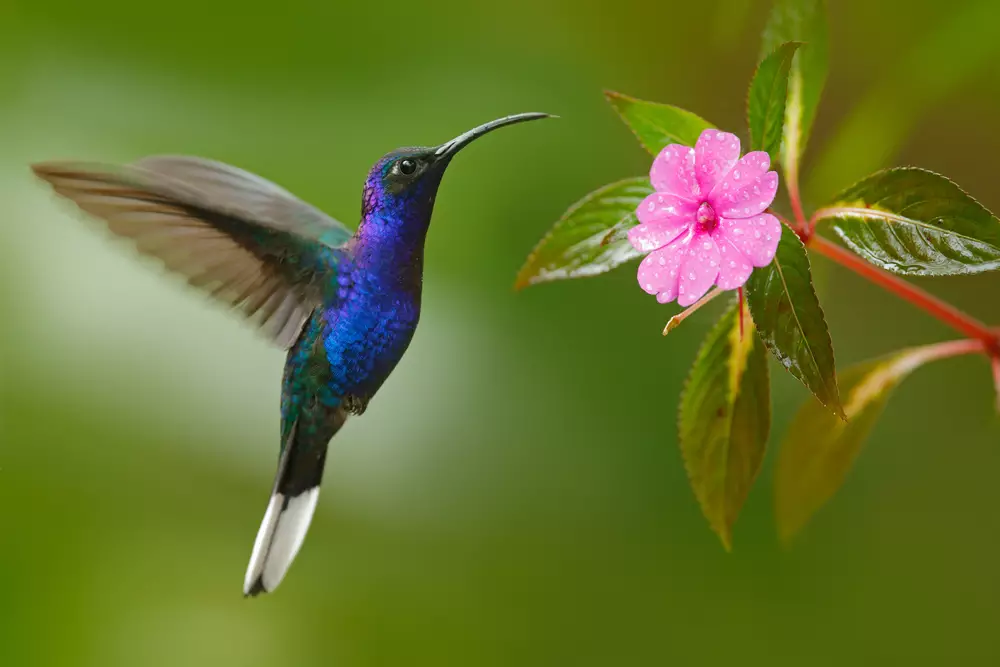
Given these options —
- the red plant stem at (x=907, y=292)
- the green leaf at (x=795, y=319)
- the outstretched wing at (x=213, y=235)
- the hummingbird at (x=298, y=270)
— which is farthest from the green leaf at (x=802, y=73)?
the outstretched wing at (x=213, y=235)

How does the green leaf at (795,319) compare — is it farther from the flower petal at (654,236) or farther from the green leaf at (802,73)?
the green leaf at (802,73)

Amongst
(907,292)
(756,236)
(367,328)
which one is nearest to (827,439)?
(907,292)

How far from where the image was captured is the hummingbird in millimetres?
587

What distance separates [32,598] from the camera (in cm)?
145

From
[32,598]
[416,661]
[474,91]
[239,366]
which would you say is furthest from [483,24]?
[32,598]

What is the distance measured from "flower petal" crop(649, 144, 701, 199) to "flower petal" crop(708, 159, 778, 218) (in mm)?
18

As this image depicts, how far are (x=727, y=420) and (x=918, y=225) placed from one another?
0.79 feet

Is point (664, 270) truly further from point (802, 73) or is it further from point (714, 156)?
point (802, 73)

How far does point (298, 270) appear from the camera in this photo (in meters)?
0.66

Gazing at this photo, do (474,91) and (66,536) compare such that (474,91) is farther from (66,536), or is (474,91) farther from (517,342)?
(66,536)

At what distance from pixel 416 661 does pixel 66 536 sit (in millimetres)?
654

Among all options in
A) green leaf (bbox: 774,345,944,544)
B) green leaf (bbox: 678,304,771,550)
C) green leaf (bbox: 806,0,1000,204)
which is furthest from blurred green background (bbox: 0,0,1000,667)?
green leaf (bbox: 678,304,771,550)

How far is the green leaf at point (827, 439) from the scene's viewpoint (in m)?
0.90

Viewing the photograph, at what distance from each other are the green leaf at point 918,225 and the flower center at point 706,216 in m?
0.15
